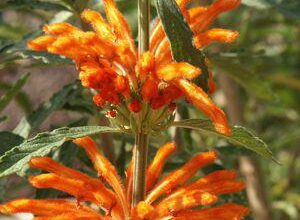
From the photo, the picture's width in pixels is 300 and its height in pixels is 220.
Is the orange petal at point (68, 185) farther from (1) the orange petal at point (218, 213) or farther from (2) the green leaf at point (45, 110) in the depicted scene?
(2) the green leaf at point (45, 110)

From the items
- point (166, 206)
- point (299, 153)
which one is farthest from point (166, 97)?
point (299, 153)

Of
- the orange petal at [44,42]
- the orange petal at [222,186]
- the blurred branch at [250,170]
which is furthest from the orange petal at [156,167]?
the blurred branch at [250,170]

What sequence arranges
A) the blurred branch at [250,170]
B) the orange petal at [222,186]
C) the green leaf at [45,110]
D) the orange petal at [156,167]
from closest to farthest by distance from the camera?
the orange petal at [222,186] < the orange petal at [156,167] < the green leaf at [45,110] < the blurred branch at [250,170]

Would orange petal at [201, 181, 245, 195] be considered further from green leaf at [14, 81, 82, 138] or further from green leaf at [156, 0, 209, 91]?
green leaf at [14, 81, 82, 138]

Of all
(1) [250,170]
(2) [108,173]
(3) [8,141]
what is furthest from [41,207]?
(1) [250,170]

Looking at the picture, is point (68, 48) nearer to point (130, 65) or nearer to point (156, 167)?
point (130, 65)

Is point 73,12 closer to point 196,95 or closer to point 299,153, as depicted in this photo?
point 196,95
